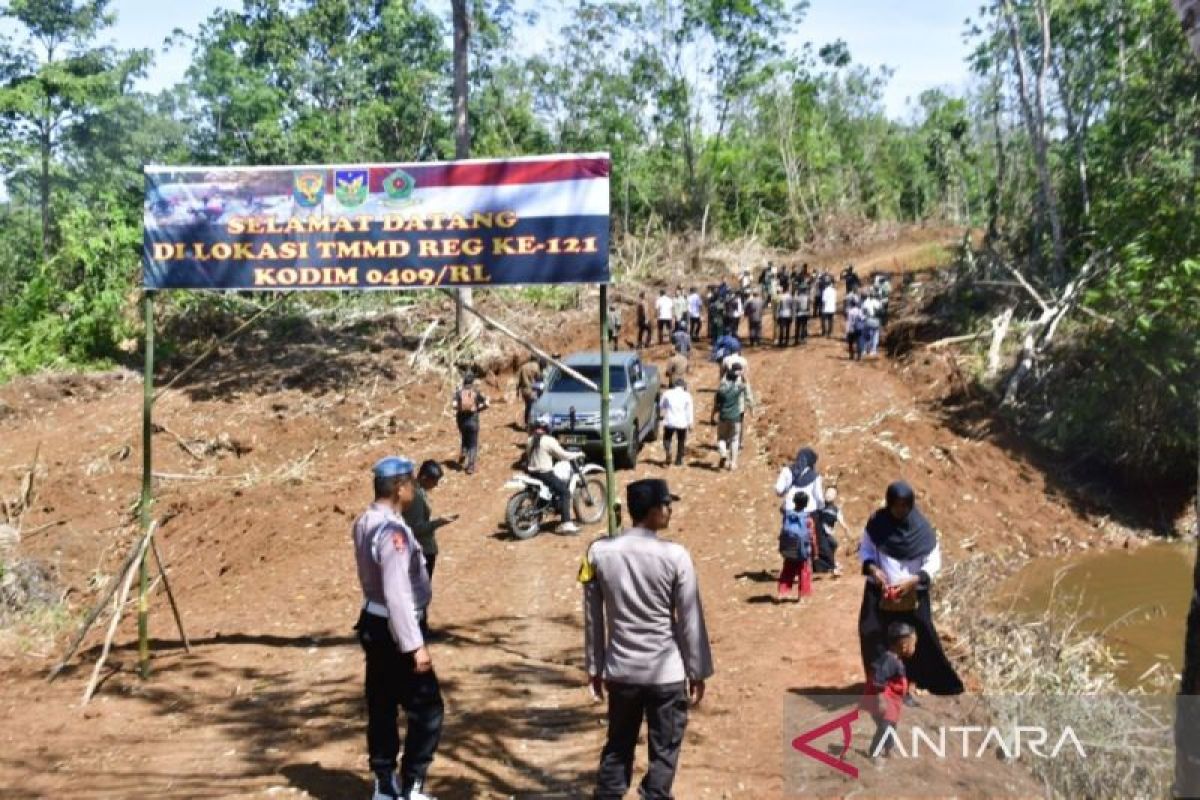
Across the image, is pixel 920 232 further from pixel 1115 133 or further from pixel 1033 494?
pixel 1033 494

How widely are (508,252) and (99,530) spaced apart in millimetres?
10526

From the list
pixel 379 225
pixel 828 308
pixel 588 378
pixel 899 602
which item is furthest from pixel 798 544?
pixel 828 308

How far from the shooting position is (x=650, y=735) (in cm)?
462

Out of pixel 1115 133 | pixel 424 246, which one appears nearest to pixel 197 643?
pixel 424 246

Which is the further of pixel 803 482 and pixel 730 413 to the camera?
pixel 730 413

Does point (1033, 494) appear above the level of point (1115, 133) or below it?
below

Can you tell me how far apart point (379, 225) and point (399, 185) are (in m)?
0.34

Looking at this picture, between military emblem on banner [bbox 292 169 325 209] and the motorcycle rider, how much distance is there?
5.26 m

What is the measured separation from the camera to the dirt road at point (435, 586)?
6270mm

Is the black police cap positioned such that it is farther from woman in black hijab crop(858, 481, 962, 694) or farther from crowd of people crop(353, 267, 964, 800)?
woman in black hijab crop(858, 481, 962, 694)

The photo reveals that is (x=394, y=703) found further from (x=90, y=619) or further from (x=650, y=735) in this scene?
(x=90, y=619)

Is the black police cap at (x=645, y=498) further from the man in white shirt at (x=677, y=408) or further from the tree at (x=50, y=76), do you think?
the tree at (x=50, y=76)

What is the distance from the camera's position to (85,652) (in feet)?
29.9

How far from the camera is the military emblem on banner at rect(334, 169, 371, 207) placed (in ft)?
24.9
